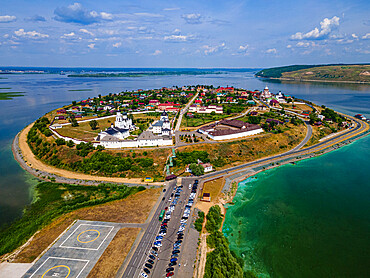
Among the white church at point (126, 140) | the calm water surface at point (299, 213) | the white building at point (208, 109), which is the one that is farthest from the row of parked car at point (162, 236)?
the white building at point (208, 109)

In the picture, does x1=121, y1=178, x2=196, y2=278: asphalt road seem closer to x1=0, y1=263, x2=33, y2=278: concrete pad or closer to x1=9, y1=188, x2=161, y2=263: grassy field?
x1=9, y1=188, x2=161, y2=263: grassy field

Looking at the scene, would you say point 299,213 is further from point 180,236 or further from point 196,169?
point 180,236

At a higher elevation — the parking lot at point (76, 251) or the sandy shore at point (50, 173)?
the sandy shore at point (50, 173)

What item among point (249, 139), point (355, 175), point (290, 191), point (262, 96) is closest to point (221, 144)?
point (249, 139)

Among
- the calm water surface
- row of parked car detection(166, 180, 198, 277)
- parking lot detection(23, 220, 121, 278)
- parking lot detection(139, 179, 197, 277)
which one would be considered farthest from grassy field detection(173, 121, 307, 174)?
parking lot detection(23, 220, 121, 278)

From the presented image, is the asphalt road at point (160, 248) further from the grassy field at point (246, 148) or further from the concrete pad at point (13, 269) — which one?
the grassy field at point (246, 148)

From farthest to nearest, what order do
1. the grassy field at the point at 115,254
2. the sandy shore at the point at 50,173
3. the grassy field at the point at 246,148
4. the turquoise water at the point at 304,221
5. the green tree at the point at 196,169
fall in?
1. the grassy field at the point at 246,148
2. the sandy shore at the point at 50,173
3. the green tree at the point at 196,169
4. the turquoise water at the point at 304,221
5. the grassy field at the point at 115,254

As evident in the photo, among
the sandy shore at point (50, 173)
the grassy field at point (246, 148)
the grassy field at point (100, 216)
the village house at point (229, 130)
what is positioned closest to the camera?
the grassy field at point (100, 216)
